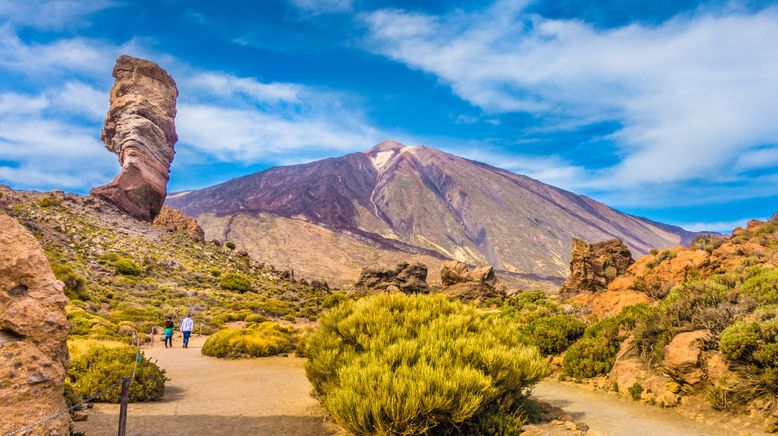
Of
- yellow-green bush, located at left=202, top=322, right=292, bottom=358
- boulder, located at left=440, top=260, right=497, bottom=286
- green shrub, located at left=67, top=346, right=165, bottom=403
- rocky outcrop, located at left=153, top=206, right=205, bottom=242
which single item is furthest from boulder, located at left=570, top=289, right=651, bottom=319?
rocky outcrop, located at left=153, top=206, right=205, bottom=242

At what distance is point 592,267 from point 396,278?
2356 cm

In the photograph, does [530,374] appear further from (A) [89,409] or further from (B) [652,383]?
(A) [89,409]

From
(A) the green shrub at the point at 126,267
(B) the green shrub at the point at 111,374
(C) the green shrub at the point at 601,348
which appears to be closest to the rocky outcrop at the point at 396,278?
(A) the green shrub at the point at 126,267

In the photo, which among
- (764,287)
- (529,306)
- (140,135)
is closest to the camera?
(764,287)

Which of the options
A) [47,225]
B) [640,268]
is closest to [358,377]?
[640,268]

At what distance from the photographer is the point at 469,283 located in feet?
128

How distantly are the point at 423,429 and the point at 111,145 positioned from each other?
212ft

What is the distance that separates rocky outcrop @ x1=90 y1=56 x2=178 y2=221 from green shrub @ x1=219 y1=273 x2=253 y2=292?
769 inches

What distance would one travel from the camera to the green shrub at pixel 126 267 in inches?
1551

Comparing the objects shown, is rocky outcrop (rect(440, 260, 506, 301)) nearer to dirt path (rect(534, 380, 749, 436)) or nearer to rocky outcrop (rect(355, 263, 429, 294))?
rocky outcrop (rect(355, 263, 429, 294))

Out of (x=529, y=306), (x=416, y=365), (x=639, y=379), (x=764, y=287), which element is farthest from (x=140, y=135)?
(x=764, y=287)

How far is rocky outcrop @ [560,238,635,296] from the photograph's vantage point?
32.3 meters

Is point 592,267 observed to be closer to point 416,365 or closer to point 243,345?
point 243,345

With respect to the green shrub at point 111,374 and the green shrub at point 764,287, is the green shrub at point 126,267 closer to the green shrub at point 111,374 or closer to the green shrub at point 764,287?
the green shrub at point 111,374
